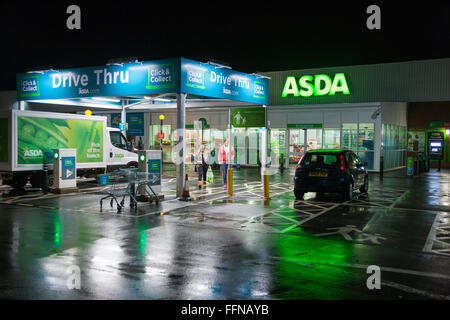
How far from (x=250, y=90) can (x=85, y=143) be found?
24.0 feet

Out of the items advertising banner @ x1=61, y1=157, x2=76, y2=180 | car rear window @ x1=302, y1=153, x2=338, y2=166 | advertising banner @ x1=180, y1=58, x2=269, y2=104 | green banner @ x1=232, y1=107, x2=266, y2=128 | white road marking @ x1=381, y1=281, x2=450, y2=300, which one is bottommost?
white road marking @ x1=381, y1=281, x2=450, y2=300

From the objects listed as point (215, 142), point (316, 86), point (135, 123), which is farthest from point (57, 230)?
point (135, 123)

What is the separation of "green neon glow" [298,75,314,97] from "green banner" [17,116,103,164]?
17180mm

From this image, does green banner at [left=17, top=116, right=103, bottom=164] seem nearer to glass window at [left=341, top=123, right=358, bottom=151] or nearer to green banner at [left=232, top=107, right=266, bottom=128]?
green banner at [left=232, top=107, right=266, bottom=128]

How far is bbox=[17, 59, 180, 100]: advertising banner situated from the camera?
15.1 metres

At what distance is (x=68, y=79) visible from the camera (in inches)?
715

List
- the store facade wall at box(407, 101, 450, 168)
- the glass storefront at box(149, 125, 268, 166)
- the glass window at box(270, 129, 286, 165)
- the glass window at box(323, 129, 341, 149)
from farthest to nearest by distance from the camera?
the glass storefront at box(149, 125, 268, 166) < the glass window at box(270, 129, 286, 165) < the store facade wall at box(407, 101, 450, 168) < the glass window at box(323, 129, 341, 149)

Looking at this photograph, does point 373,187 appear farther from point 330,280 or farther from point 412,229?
point 330,280

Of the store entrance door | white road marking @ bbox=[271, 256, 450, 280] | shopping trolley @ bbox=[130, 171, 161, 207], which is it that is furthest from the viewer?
the store entrance door

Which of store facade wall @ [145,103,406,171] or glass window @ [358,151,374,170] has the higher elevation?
store facade wall @ [145,103,406,171]

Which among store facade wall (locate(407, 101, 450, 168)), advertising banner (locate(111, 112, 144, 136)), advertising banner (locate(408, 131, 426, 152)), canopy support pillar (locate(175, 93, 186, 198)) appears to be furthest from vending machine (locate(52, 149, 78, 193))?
advertising banner (locate(408, 131, 426, 152))

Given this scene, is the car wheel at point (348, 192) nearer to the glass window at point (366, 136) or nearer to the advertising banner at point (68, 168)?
the advertising banner at point (68, 168)

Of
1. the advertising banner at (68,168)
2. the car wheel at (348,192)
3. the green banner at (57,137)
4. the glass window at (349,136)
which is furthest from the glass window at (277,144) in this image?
the advertising banner at (68,168)
